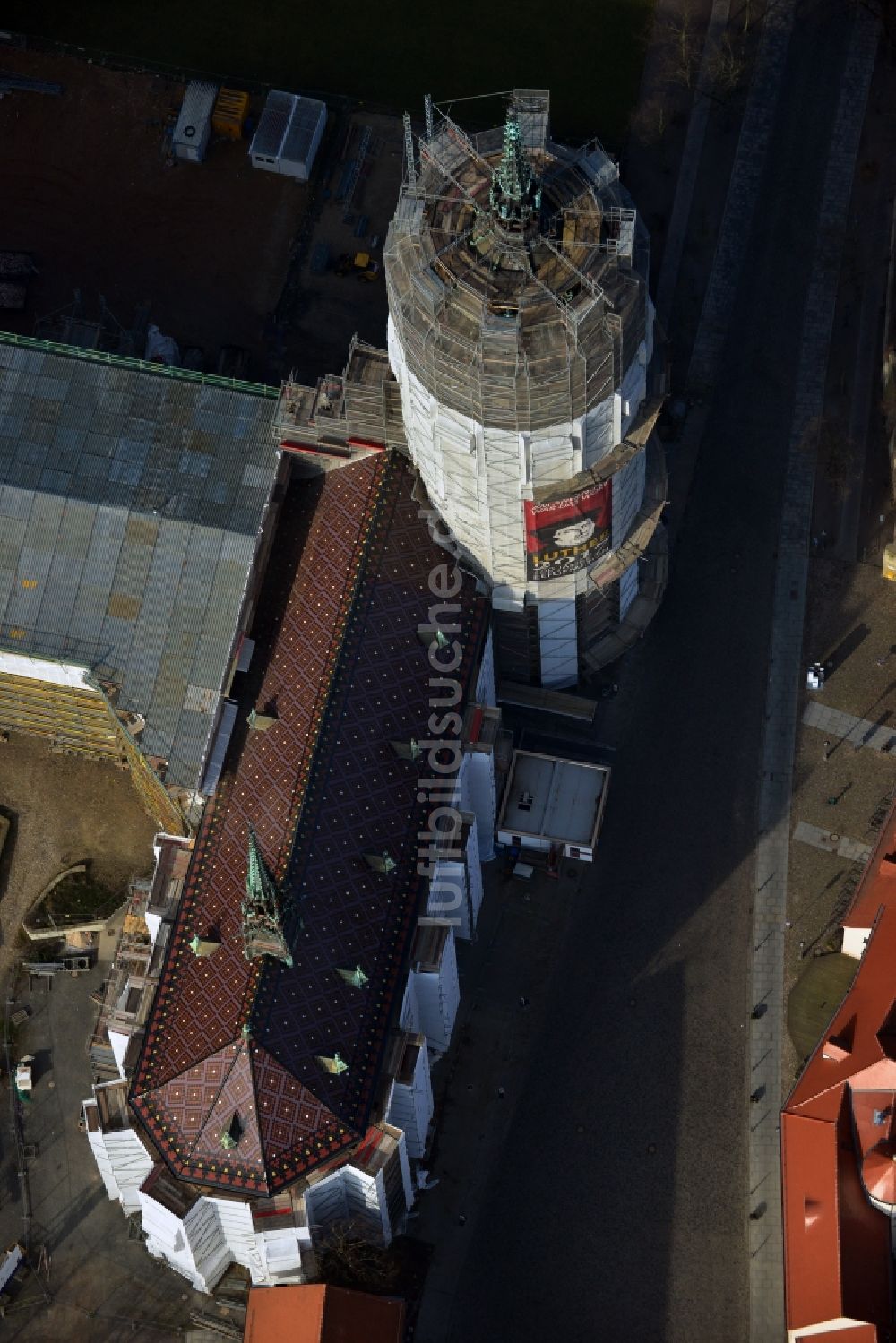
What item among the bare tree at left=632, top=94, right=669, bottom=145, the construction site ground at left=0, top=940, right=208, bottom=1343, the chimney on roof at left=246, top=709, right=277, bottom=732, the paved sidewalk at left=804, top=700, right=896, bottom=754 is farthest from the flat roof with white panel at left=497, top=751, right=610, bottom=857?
the bare tree at left=632, top=94, right=669, bottom=145

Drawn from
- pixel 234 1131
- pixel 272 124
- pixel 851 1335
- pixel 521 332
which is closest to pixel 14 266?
pixel 272 124

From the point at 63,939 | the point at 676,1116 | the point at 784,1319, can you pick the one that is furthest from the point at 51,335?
the point at 784,1319

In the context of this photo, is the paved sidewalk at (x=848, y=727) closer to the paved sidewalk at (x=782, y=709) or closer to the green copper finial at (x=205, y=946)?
the paved sidewalk at (x=782, y=709)

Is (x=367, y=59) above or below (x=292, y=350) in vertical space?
above

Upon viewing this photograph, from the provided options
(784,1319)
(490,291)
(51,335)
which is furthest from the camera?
(51,335)

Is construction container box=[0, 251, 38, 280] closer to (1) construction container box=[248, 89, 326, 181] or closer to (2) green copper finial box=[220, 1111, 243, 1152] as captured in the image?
(1) construction container box=[248, 89, 326, 181]

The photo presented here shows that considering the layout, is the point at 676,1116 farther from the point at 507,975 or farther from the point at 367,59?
the point at 367,59

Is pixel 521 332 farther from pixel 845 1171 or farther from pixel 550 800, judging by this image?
pixel 845 1171
